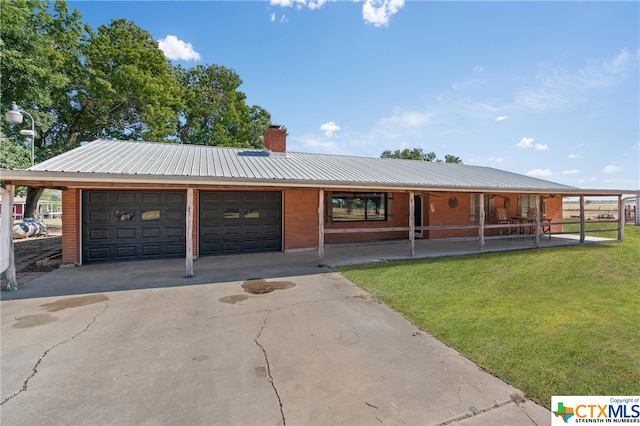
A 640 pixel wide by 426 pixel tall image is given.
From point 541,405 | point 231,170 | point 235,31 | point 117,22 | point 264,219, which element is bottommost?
point 541,405

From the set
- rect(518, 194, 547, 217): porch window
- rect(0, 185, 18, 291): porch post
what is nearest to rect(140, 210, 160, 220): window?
rect(0, 185, 18, 291): porch post

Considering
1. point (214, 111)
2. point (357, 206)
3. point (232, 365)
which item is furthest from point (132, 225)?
point (214, 111)

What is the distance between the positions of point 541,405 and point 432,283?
383cm

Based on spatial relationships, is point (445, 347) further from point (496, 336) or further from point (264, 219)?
point (264, 219)

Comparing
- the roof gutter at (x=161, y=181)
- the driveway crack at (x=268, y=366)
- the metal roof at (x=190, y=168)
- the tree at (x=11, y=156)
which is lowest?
the driveway crack at (x=268, y=366)

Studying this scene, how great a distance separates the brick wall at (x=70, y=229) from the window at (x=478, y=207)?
1463cm

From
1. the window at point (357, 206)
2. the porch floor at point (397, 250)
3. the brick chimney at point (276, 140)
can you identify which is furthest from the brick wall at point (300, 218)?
the brick chimney at point (276, 140)

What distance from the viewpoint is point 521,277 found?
22.5ft

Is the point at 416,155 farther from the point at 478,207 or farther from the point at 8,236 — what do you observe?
the point at 8,236

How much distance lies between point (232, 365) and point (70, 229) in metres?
7.64

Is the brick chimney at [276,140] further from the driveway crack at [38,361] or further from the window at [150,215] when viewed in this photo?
the driveway crack at [38,361]

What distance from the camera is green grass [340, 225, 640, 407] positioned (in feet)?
9.89

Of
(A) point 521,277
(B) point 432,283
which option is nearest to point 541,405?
(B) point 432,283

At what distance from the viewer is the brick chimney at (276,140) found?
38.9ft
